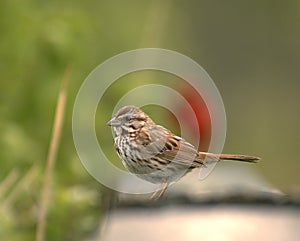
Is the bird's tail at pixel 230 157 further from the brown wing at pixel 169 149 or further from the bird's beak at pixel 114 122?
the bird's beak at pixel 114 122

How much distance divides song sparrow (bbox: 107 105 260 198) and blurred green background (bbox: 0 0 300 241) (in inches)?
21.0

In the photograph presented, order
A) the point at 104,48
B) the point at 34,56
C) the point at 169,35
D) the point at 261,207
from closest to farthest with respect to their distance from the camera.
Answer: the point at 261,207, the point at 34,56, the point at 104,48, the point at 169,35

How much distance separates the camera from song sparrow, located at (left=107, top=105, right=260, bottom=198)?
2086mm

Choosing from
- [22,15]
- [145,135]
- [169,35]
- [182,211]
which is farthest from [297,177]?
[145,135]

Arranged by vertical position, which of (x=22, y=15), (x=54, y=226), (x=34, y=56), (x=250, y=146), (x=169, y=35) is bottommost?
(x=54, y=226)

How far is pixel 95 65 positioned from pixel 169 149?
6732 millimetres

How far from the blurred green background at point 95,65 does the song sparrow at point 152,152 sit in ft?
1.75

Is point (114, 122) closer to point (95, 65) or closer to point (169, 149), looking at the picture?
point (169, 149)

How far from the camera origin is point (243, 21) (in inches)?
685

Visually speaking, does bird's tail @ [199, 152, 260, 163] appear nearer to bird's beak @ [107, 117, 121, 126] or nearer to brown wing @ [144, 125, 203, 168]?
brown wing @ [144, 125, 203, 168]

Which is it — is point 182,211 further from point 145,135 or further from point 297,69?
point 297,69

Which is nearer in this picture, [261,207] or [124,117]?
[124,117]

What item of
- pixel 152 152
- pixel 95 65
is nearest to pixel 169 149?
pixel 152 152

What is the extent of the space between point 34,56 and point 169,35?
6918mm
